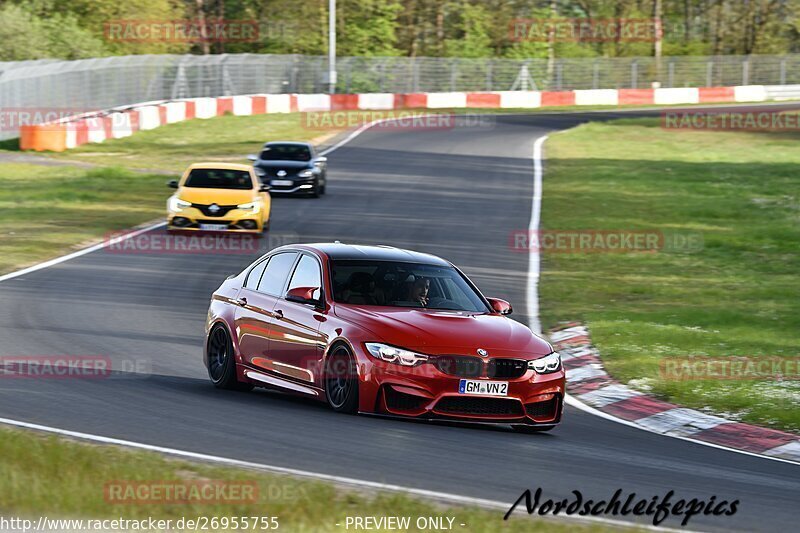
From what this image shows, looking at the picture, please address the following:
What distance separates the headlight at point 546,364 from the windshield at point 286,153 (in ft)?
76.0

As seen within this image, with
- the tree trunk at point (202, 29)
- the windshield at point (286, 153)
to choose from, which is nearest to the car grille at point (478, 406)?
the windshield at point (286, 153)

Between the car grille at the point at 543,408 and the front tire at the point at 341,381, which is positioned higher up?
the front tire at the point at 341,381

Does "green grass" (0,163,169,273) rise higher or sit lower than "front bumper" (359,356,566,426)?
lower

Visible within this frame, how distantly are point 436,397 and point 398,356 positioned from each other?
427mm

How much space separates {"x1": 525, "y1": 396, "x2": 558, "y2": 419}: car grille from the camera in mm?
10836

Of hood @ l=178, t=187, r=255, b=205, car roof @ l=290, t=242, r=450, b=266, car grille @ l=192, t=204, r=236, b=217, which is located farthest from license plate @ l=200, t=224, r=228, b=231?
car roof @ l=290, t=242, r=450, b=266

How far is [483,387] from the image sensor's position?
1063 centimetres

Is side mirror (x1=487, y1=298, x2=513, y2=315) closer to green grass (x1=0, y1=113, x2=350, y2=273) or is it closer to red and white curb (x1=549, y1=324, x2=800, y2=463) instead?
red and white curb (x1=549, y1=324, x2=800, y2=463)

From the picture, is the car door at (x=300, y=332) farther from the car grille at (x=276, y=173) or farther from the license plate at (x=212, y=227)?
the car grille at (x=276, y=173)

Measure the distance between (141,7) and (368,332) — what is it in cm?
7563

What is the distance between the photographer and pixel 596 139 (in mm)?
50719

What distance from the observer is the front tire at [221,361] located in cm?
1249

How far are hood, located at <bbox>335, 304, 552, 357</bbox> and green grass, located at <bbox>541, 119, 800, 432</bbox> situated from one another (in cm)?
260

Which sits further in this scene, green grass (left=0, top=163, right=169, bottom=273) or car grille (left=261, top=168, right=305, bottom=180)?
car grille (left=261, top=168, right=305, bottom=180)
